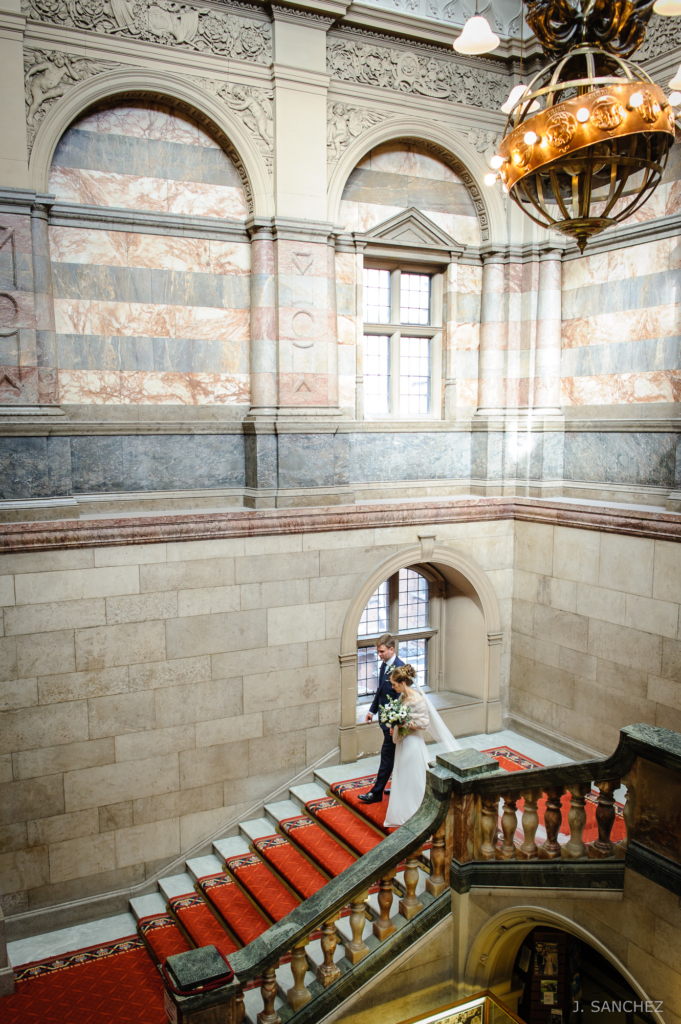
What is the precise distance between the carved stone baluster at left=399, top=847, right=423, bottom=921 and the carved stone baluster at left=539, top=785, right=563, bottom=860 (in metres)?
0.96

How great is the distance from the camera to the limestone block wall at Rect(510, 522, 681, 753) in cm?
807

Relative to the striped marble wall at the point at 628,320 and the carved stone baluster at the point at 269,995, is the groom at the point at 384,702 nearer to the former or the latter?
the carved stone baluster at the point at 269,995

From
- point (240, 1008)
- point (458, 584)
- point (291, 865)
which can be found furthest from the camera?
point (458, 584)

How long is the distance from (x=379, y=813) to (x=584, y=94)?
6.90m

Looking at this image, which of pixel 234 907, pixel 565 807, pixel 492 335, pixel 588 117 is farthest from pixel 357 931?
pixel 492 335

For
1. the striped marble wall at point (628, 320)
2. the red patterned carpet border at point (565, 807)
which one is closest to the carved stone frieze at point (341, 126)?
the striped marble wall at point (628, 320)

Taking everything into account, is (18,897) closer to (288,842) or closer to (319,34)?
(288,842)

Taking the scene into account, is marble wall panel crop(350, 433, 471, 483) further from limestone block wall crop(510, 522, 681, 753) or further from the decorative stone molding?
the decorative stone molding

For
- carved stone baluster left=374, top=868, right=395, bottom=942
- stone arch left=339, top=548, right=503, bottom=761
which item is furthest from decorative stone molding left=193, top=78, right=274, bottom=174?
carved stone baluster left=374, top=868, right=395, bottom=942

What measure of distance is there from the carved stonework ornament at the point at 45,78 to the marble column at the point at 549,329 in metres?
6.00

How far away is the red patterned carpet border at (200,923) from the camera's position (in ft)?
23.0

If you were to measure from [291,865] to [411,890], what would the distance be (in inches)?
88.6

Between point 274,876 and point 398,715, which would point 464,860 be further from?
point 274,876

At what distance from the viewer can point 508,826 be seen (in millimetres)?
5824
